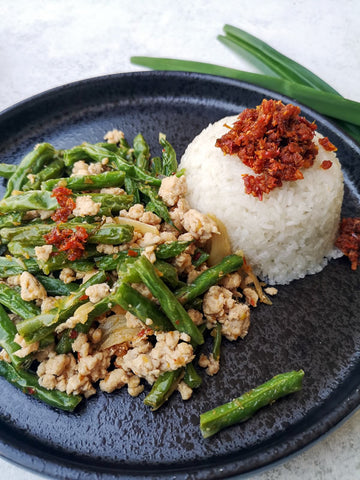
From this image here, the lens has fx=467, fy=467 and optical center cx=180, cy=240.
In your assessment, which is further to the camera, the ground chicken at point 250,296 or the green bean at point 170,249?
the ground chicken at point 250,296

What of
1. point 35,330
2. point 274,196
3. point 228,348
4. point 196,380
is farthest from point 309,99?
point 35,330

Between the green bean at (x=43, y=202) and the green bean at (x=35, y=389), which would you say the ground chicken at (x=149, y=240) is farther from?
the green bean at (x=35, y=389)

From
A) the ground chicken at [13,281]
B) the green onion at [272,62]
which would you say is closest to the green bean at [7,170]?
the ground chicken at [13,281]

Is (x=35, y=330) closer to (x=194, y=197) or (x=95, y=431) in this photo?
(x=95, y=431)

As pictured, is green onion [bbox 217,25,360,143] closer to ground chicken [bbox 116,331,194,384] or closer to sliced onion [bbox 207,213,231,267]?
sliced onion [bbox 207,213,231,267]

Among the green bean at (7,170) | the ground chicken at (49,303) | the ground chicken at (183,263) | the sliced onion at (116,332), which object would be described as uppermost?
the green bean at (7,170)

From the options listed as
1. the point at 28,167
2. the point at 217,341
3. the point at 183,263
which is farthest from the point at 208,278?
the point at 28,167

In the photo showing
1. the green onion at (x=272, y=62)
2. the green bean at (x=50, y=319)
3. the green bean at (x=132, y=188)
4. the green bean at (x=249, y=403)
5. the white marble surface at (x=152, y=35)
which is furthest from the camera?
the white marble surface at (x=152, y=35)

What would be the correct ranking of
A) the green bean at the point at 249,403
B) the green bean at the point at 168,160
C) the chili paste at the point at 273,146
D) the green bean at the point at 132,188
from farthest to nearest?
the green bean at the point at 168,160, the green bean at the point at 132,188, the chili paste at the point at 273,146, the green bean at the point at 249,403
